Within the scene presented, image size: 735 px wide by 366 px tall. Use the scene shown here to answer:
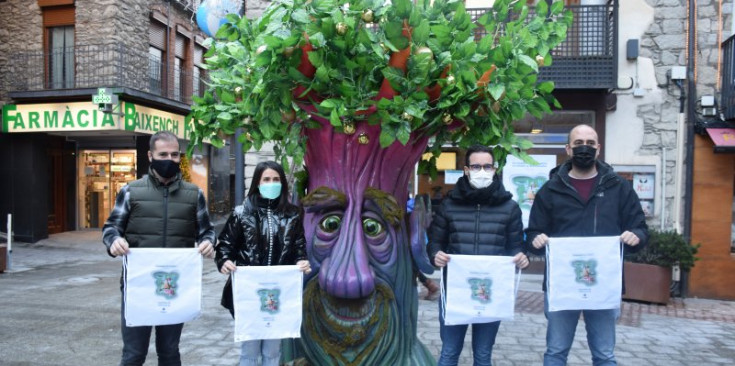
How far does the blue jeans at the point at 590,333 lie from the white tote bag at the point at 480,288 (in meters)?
0.35

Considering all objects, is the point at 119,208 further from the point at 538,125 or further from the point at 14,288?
the point at 538,125

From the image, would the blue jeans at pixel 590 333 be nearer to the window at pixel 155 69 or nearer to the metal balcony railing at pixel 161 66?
the metal balcony railing at pixel 161 66

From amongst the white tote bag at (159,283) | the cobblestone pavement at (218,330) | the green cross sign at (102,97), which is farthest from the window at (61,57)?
the white tote bag at (159,283)

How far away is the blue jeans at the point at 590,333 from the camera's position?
3215 mm

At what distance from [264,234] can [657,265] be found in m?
6.12

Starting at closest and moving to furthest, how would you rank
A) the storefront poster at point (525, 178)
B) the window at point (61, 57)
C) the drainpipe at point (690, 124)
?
1. the drainpipe at point (690, 124)
2. the storefront poster at point (525, 178)
3. the window at point (61, 57)

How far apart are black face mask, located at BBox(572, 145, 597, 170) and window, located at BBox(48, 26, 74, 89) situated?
14316mm

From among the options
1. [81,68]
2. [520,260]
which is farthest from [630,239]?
[81,68]

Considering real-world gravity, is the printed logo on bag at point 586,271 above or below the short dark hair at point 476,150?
below

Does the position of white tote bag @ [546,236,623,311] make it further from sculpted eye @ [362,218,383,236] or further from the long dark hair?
the long dark hair

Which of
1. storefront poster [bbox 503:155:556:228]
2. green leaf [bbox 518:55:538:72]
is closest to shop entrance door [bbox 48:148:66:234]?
storefront poster [bbox 503:155:556:228]

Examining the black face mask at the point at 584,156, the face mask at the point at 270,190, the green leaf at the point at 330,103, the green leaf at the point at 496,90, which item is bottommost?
the face mask at the point at 270,190

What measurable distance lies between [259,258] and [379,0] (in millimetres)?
1594

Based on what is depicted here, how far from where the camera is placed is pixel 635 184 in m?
8.01
